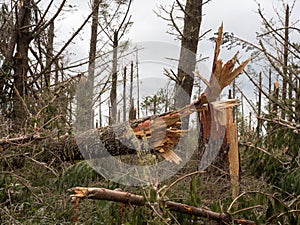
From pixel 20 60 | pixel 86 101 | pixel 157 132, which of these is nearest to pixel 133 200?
pixel 157 132

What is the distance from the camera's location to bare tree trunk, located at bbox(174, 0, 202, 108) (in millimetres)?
6910

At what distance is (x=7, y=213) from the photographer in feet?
9.50

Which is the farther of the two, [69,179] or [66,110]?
[66,110]

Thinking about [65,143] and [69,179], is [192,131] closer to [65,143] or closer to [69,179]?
[65,143]

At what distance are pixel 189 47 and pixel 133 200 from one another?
17.5 ft

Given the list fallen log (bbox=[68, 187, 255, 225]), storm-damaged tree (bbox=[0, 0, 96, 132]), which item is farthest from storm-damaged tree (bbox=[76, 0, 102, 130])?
fallen log (bbox=[68, 187, 255, 225])

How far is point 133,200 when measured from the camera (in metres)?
2.04

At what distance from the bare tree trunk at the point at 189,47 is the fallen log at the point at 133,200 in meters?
4.59

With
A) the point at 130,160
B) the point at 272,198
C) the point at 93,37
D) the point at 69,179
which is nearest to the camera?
the point at 272,198

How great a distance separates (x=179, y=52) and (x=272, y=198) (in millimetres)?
4852

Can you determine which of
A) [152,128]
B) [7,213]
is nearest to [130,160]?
[152,128]

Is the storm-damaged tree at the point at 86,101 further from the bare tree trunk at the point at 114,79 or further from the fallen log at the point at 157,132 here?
the fallen log at the point at 157,132

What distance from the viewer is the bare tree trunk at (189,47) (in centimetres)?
691

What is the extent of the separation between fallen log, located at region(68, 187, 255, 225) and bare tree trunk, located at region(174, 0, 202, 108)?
15.1 ft
